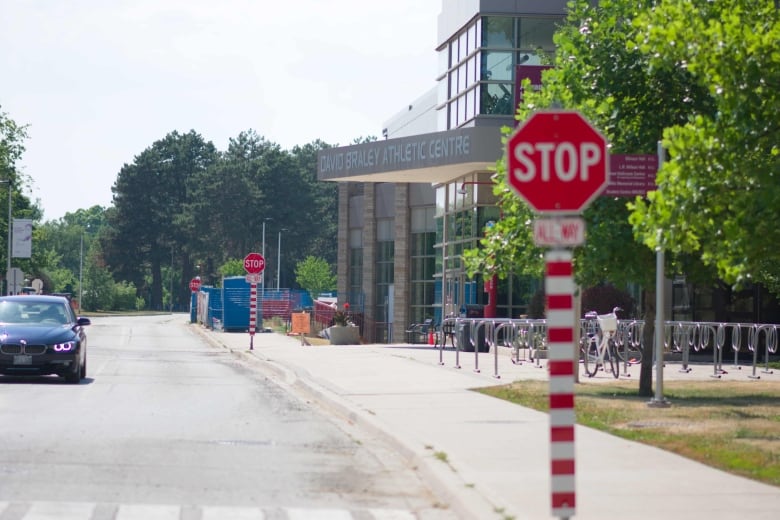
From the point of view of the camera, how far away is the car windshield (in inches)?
938

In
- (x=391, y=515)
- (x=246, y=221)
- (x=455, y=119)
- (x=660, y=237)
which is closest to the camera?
(x=391, y=515)

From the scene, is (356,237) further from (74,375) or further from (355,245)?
(74,375)

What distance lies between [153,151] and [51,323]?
11807 cm

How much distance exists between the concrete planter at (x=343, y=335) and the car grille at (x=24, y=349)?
71.6 ft

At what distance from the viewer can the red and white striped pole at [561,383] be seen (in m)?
8.49

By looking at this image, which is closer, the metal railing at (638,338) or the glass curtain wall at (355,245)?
the metal railing at (638,338)

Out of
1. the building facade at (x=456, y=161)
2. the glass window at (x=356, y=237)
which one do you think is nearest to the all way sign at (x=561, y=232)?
the building facade at (x=456, y=161)

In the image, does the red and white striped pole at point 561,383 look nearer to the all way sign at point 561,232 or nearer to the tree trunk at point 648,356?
the all way sign at point 561,232

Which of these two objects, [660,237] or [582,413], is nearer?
[660,237]

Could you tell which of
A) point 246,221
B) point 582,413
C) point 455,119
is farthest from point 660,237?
point 246,221

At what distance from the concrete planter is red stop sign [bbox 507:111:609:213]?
116 feet

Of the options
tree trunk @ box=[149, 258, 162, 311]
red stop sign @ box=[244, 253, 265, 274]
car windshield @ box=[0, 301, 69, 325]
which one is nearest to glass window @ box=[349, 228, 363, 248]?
red stop sign @ box=[244, 253, 265, 274]

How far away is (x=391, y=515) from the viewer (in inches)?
395

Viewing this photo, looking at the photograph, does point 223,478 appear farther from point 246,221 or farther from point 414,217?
point 246,221
